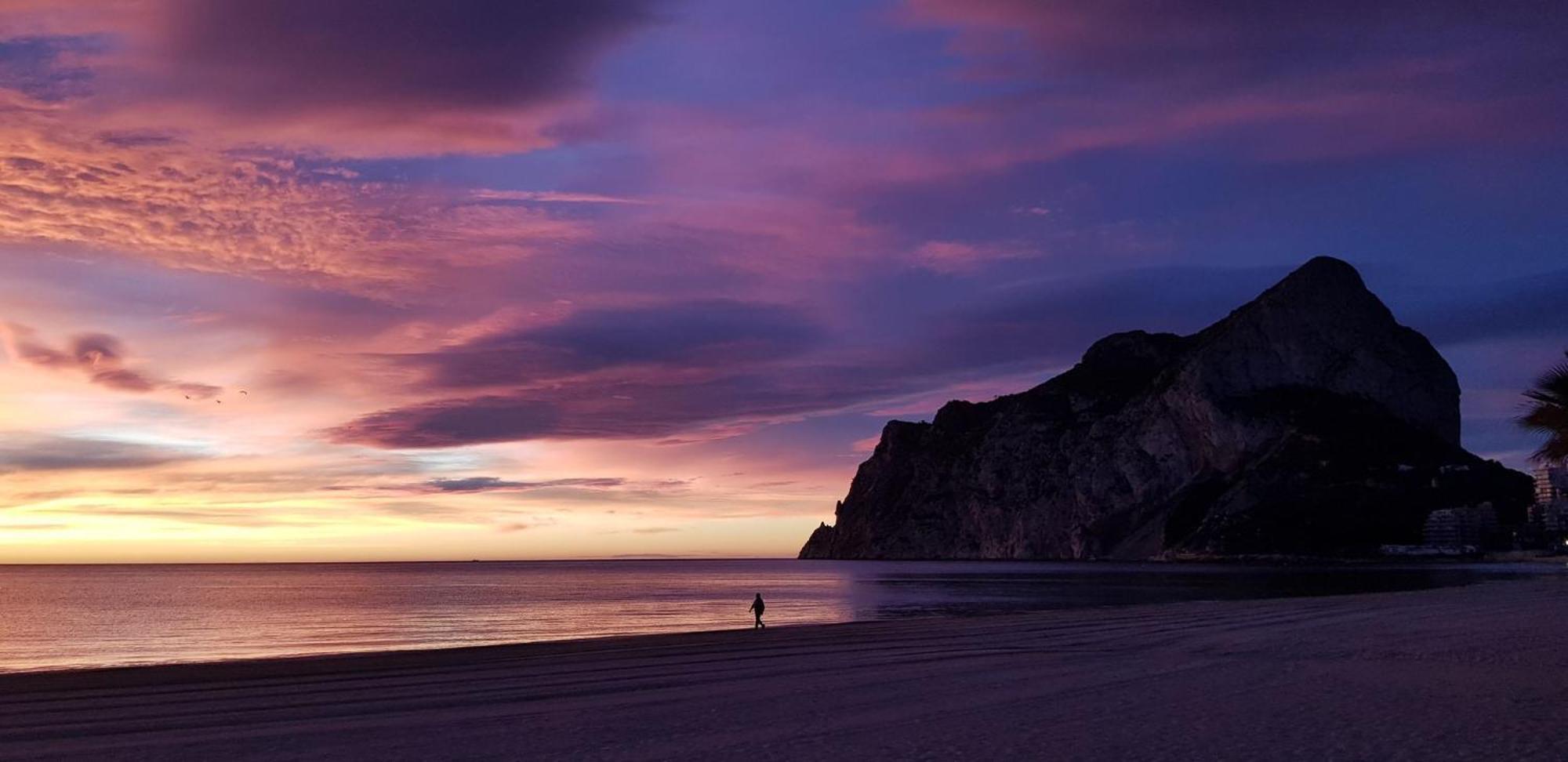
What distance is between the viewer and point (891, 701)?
16297mm

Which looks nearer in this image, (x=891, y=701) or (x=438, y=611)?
(x=891, y=701)

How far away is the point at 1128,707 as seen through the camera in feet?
47.8

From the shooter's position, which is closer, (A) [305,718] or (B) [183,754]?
(B) [183,754]

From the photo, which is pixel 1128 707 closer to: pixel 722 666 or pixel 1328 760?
pixel 1328 760

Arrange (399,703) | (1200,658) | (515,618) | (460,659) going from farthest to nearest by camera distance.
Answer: (515,618), (460,659), (1200,658), (399,703)

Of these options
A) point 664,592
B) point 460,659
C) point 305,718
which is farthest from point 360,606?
point 305,718

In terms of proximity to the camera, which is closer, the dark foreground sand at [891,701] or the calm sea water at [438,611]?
the dark foreground sand at [891,701]

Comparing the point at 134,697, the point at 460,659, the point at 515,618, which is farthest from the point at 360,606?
the point at 134,697

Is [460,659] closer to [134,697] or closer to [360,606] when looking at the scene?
[134,697]

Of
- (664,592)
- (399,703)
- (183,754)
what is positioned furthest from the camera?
(664,592)

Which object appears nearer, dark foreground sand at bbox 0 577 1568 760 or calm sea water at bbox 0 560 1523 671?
dark foreground sand at bbox 0 577 1568 760

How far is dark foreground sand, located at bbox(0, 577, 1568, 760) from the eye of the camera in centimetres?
1215

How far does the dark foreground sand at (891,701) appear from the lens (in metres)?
12.1

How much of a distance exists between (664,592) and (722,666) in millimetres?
86293
